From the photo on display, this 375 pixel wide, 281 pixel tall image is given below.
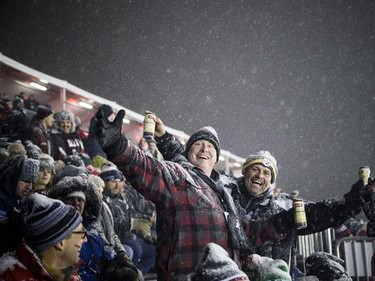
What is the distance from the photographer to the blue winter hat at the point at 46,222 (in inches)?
87.4

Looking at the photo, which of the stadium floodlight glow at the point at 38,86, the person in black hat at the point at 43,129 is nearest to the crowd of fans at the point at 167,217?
the person in black hat at the point at 43,129

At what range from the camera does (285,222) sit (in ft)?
11.5

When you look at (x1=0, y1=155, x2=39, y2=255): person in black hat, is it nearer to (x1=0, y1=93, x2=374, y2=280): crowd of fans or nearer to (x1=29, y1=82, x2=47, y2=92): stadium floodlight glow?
(x1=0, y1=93, x2=374, y2=280): crowd of fans

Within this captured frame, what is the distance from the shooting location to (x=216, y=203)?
295cm

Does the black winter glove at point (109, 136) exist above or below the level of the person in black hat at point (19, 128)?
below

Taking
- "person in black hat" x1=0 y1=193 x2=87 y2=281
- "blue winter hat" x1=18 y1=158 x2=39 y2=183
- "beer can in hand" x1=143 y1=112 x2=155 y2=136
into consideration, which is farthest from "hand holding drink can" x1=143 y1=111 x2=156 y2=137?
"blue winter hat" x1=18 y1=158 x2=39 y2=183

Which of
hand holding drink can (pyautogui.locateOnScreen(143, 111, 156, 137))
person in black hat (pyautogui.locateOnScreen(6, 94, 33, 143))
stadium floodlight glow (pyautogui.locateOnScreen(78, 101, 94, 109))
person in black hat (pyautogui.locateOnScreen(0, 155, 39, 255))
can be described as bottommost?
person in black hat (pyautogui.locateOnScreen(0, 155, 39, 255))

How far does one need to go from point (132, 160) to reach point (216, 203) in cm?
81

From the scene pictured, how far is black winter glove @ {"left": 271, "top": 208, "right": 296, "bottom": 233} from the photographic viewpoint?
3.47 m

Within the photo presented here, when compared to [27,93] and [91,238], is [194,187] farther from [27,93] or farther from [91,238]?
[27,93]

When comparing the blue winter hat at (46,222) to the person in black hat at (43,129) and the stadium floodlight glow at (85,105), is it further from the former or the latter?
the stadium floodlight glow at (85,105)

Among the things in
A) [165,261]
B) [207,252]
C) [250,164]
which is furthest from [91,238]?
[250,164]

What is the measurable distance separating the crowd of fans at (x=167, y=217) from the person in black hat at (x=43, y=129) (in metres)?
2.50

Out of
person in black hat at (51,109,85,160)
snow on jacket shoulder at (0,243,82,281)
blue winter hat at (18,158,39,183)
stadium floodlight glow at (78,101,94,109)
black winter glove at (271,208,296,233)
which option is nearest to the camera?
snow on jacket shoulder at (0,243,82,281)
